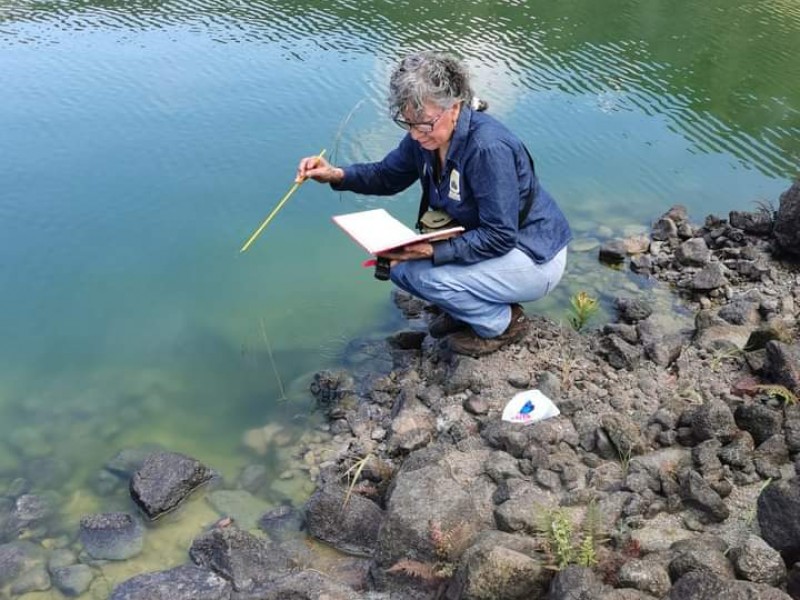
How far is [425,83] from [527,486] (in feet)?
7.36

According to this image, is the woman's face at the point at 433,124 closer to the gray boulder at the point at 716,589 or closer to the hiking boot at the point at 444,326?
the hiking boot at the point at 444,326

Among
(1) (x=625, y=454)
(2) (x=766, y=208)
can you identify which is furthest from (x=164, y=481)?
(2) (x=766, y=208)

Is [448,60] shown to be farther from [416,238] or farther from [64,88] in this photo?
[64,88]

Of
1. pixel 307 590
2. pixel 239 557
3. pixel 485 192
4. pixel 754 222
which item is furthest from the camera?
pixel 754 222

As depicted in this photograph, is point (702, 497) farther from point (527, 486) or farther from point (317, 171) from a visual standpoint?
point (317, 171)

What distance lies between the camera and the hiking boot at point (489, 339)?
513cm

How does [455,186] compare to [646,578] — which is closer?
[646,578]

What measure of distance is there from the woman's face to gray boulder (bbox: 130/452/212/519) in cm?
243

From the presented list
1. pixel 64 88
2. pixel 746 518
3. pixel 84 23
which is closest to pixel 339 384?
pixel 746 518

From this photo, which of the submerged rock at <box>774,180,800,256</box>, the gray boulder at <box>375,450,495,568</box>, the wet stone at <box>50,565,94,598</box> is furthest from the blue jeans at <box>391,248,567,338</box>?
the submerged rock at <box>774,180,800,256</box>

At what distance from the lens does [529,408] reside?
15.4 ft

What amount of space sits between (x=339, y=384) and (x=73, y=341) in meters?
2.22

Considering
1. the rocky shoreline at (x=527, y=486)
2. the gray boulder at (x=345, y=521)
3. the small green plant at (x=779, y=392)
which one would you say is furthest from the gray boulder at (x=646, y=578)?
the small green plant at (x=779, y=392)

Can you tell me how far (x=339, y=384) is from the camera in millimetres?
5426
